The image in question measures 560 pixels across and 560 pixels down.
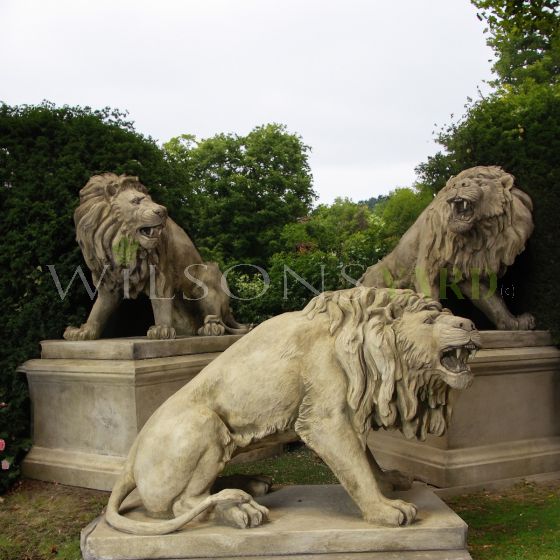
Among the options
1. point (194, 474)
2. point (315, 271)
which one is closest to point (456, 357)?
point (194, 474)

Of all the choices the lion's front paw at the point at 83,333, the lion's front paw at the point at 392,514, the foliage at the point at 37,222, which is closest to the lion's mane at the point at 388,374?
the lion's front paw at the point at 392,514

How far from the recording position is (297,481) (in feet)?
19.1

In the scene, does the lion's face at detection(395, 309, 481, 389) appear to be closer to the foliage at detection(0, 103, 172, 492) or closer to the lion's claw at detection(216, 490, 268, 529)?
the lion's claw at detection(216, 490, 268, 529)

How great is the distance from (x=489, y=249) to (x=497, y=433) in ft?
4.89

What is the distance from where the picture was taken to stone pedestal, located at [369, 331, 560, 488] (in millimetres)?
5547

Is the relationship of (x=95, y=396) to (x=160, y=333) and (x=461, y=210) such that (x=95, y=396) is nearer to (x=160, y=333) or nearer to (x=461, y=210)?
(x=160, y=333)

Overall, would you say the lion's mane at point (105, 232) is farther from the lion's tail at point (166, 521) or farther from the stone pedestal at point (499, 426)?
the lion's tail at point (166, 521)

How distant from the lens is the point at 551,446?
5.90 meters

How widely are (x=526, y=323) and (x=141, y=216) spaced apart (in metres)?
3.34

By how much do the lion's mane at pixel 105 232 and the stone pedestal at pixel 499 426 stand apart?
2.58 m

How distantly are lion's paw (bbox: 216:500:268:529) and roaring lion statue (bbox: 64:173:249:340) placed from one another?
2.71 m

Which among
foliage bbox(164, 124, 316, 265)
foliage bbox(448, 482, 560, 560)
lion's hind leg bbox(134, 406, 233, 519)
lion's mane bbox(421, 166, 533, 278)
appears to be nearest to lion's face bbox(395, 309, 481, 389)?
lion's hind leg bbox(134, 406, 233, 519)

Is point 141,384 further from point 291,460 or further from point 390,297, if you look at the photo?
point 390,297

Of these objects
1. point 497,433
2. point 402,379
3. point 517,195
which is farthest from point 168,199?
point 402,379
